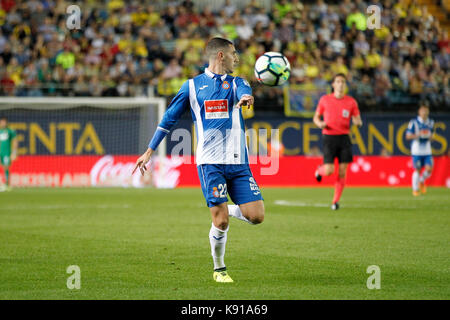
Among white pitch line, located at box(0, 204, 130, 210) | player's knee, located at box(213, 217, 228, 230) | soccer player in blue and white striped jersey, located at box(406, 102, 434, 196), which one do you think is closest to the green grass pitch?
white pitch line, located at box(0, 204, 130, 210)

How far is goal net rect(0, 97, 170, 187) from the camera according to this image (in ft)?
80.0

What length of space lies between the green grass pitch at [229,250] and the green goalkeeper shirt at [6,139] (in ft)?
17.6

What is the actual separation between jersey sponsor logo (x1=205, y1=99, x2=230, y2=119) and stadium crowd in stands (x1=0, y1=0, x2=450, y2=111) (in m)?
17.5

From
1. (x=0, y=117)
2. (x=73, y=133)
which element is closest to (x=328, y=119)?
(x=73, y=133)

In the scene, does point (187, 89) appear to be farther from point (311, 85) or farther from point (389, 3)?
point (389, 3)

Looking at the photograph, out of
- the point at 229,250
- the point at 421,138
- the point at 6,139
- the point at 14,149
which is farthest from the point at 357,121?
the point at 6,139

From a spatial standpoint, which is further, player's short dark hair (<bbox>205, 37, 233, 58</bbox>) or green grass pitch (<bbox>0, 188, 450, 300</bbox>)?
player's short dark hair (<bbox>205, 37, 233, 58</bbox>)

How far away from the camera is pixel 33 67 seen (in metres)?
25.3

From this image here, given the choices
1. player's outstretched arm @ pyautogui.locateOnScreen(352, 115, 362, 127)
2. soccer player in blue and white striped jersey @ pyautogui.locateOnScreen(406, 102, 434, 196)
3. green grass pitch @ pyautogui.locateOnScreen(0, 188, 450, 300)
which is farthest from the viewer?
soccer player in blue and white striped jersey @ pyautogui.locateOnScreen(406, 102, 434, 196)

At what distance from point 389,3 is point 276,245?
69.7ft

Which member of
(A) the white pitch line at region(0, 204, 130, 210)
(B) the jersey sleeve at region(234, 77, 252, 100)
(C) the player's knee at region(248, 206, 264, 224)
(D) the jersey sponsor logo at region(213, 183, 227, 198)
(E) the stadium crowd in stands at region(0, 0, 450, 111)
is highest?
(E) the stadium crowd in stands at region(0, 0, 450, 111)

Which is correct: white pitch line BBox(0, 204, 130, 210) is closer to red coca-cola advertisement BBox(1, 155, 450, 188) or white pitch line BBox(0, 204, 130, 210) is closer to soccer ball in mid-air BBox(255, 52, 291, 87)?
red coca-cola advertisement BBox(1, 155, 450, 188)

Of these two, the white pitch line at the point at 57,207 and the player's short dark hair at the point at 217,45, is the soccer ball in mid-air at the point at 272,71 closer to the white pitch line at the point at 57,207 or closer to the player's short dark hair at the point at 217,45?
the player's short dark hair at the point at 217,45

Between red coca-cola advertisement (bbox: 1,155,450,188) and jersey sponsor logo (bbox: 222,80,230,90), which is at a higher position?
jersey sponsor logo (bbox: 222,80,230,90)
